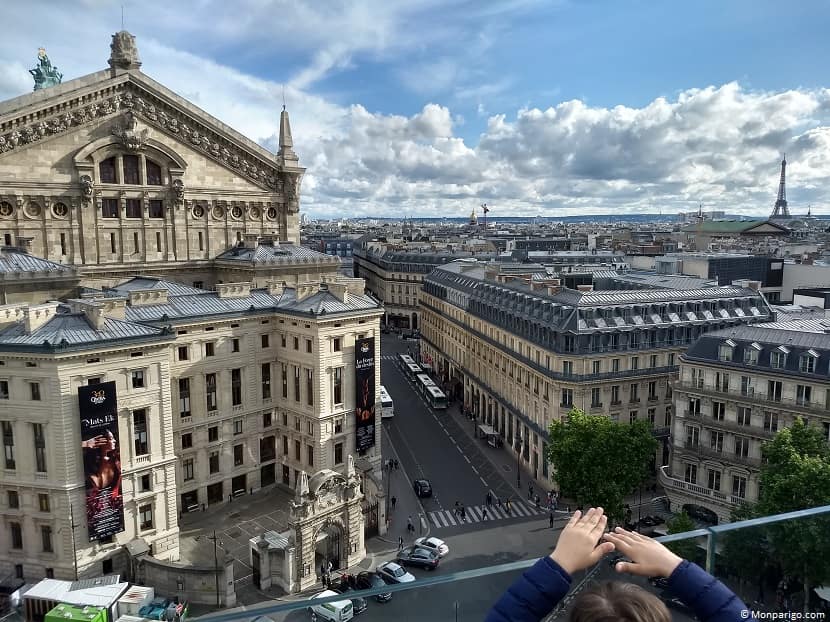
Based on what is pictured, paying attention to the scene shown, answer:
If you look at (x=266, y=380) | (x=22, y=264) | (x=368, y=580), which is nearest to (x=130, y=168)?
(x=22, y=264)

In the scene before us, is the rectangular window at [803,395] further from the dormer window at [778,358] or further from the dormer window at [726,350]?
the dormer window at [726,350]

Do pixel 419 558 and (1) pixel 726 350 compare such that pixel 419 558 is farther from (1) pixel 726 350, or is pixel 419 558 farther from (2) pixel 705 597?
(2) pixel 705 597

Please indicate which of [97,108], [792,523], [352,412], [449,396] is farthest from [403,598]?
[449,396]

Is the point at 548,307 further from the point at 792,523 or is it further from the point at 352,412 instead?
the point at 792,523

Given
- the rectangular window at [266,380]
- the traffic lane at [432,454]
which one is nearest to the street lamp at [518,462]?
the traffic lane at [432,454]

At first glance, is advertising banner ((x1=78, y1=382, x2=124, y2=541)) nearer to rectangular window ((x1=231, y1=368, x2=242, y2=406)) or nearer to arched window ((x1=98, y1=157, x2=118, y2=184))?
rectangular window ((x1=231, y1=368, x2=242, y2=406))

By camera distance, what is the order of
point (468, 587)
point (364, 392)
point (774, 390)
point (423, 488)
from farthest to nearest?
point (423, 488) → point (364, 392) → point (774, 390) → point (468, 587)

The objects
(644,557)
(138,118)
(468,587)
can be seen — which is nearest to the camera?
(644,557)

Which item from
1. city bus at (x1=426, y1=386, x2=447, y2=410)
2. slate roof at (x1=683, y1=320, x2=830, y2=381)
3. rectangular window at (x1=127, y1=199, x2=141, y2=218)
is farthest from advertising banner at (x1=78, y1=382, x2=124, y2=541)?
city bus at (x1=426, y1=386, x2=447, y2=410)
